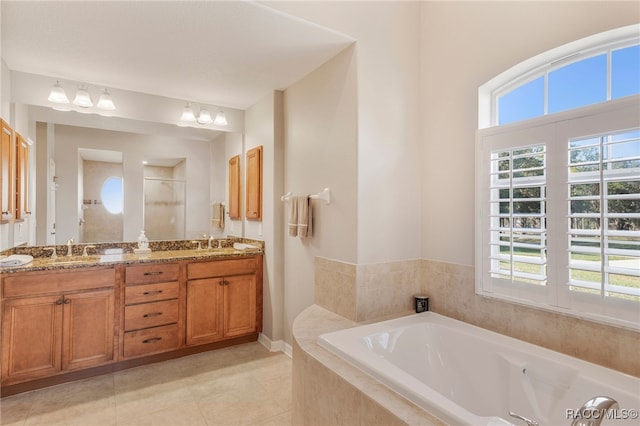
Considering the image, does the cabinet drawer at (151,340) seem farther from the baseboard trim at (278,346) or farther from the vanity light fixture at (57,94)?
the vanity light fixture at (57,94)

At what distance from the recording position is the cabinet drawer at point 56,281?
2.36 meters

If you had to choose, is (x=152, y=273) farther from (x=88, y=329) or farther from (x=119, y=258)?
(x=88, y=329)

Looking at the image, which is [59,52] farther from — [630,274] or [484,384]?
[630,274]

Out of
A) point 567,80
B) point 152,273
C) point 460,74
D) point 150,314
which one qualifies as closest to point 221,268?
point 152,273

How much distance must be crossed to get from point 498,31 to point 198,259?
2.94 m

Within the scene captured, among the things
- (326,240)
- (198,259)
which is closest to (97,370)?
(198,259)

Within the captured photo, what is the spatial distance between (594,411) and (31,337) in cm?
340

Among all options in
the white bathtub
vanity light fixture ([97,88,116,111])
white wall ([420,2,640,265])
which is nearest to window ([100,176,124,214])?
vanity light fixture ([97,88,116,111])

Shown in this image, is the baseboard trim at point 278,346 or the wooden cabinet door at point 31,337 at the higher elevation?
the wooden cabinet door at point 31,337

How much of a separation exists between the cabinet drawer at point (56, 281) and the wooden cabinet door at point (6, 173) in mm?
464

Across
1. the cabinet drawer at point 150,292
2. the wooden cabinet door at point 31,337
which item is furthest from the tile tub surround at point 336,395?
the wooden cabinet door at point 31,337

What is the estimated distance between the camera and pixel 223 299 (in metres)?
3.21

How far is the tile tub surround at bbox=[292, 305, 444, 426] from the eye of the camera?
128 centimetres

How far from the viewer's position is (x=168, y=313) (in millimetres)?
2955
